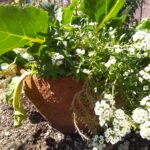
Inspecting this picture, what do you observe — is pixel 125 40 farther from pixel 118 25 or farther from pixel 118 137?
pixel 118 137

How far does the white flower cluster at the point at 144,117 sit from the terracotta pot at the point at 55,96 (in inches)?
18.8

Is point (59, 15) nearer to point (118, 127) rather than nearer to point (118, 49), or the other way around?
point (118, 49)

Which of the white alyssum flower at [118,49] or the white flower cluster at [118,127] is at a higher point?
the white alyssum flower at [118,49]

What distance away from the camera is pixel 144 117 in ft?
7.07

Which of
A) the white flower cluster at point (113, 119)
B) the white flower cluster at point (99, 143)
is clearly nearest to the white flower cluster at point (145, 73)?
the white flower cluster at point (113, 119)

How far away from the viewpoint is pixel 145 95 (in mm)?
2426

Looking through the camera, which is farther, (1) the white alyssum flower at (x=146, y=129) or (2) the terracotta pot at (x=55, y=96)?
(2) the terracotta pot at (x=55, y=96)

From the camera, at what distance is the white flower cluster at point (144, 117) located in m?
2.09

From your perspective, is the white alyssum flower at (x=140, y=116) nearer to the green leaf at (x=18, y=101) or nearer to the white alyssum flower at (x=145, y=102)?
the white alyssum flower at (x=145, y=102)

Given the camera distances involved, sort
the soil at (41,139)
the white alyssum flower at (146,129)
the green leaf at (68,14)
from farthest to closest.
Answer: the soil at (41,139) → the green leaf at (68,14) → the white alyssum flower at (146,129)

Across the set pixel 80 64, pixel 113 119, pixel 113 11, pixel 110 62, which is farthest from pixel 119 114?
pixel 113 11

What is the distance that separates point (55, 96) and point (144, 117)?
0.68 meters

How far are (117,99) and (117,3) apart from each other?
0.64 metres

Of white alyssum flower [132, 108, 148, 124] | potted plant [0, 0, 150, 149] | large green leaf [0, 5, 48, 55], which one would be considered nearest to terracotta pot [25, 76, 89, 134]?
potted plant [0, 0, 150, 149]
